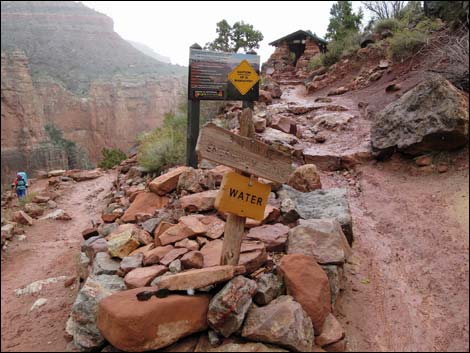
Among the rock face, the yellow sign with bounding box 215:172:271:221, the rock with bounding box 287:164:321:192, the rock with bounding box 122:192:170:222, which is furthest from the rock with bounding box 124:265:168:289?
the rock face

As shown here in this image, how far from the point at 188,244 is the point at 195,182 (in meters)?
1.47

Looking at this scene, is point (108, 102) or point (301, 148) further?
point (108, 102)

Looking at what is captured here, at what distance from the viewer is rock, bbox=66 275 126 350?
7.28 ft

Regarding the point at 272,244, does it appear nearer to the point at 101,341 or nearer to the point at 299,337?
the point at 299,337

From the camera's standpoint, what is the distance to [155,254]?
2.99 m

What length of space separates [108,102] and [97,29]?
51.7 ft

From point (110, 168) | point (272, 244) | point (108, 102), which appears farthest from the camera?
point (108, 102)

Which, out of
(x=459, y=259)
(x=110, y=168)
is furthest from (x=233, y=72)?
(x=110, y=168)

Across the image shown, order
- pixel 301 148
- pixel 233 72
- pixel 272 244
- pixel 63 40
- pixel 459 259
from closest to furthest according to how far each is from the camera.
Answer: pixel 459 259 → pixel 272 244 → pixel 233 72 → pixel 301 148 → pixel 63 40

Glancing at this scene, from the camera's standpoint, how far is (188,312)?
2.21 meters

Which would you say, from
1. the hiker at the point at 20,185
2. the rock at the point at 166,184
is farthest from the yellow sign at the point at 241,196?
the hiker at the point at 20,185

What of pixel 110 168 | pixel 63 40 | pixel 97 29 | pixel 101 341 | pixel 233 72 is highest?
pixel 97 29

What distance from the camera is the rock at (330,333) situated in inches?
88.1

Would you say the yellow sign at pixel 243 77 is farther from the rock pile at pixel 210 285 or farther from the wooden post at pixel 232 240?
the wooden post at pixel 232 240
